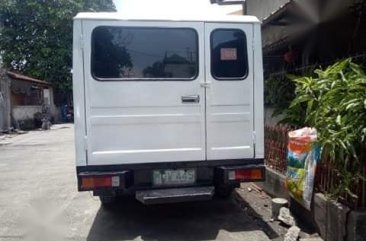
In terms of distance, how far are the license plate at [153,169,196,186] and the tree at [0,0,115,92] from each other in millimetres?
28875

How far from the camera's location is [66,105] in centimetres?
3531

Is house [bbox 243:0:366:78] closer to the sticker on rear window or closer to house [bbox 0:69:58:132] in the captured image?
the sticker on rear window

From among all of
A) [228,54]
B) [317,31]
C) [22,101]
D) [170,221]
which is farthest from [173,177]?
[22,101]

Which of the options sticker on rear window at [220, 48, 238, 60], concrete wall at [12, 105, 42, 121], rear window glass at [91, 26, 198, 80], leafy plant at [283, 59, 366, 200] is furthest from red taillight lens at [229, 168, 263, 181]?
concrete wall at [12, 105, 42, 121]

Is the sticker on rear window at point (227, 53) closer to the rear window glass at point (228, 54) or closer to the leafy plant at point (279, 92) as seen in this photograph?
the rear window glass at point (228, 54)

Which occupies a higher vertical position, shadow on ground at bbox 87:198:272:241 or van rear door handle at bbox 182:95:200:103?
van rear door handle at bbox 182:95:200:103

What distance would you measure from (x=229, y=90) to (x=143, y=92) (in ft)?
3.35

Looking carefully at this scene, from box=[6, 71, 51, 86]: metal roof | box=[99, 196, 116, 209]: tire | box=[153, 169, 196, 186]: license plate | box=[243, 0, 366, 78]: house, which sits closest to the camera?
box=[153, 169, 196, 186]: license plate

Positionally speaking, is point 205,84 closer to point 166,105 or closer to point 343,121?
point 166,105

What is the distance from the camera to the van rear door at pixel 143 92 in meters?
4.87

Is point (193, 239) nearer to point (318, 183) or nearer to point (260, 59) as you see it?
point (318, 183)

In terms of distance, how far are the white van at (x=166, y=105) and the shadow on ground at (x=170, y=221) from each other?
19.4 inches

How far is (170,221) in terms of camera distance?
18.2 feet

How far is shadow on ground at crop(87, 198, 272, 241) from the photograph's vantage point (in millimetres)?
5066
